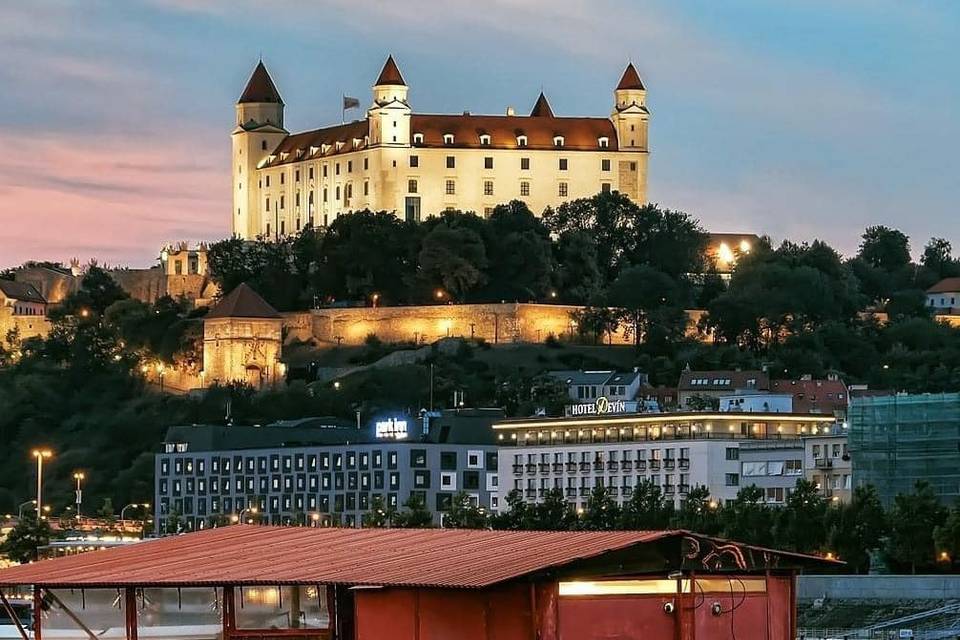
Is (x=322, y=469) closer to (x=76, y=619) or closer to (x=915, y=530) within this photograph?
(x=915, y=530)

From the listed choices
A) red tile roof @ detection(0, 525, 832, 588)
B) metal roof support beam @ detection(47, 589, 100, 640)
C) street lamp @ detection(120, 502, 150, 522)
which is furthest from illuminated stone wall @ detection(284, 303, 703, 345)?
metal roof support beam @ detection(47, 589, 100, 640)

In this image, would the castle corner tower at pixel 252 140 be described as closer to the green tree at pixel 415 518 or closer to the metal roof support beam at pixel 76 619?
the green tree at pixel 415 518

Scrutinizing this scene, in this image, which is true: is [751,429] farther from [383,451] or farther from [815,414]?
[383,451]

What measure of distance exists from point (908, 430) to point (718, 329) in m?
52.3

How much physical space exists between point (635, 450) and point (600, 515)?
17359mm

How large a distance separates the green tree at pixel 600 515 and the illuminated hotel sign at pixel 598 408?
20.5m

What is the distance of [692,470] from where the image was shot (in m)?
94.2

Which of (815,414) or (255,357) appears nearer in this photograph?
(815,414)

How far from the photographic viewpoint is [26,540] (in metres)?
78.2

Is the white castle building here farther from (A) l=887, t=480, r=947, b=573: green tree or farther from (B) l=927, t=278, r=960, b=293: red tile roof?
(A) l=887, t=480, r=947, b=573: green tree

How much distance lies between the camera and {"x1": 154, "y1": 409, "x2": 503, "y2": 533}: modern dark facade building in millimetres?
103062

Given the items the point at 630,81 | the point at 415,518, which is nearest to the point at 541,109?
the point at 630,81

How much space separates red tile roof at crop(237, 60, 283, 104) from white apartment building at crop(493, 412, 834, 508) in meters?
60.0

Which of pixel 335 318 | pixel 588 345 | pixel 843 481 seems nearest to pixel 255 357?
pixel 335 318
